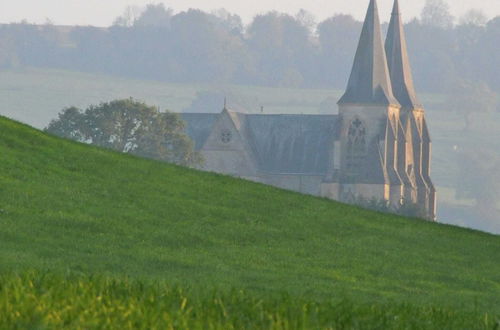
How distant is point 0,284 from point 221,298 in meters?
1.98

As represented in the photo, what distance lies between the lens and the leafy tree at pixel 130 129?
129500mm

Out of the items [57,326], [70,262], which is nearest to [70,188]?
[70,262]

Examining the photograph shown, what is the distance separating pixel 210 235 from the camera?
2580cm

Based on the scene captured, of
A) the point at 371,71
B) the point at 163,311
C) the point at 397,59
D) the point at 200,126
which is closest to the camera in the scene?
the point at 163,311

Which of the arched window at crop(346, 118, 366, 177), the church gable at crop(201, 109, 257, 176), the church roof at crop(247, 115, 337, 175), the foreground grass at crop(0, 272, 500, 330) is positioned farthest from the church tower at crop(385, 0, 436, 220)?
the foreground grass at crop(0, 272, 500, 330)

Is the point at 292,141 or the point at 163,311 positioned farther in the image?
the point at 292,141

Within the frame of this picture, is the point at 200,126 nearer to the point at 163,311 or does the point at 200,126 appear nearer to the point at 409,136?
the point at 409,136

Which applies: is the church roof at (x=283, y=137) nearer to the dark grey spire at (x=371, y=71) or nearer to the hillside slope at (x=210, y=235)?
the dark grey spire at (x=371, y=71)

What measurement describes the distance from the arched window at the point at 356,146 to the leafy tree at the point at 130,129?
126 feet

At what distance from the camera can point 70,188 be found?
28203 millimetres

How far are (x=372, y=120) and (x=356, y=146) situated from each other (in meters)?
4.52

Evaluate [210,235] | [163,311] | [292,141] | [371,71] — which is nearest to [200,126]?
[292,141]

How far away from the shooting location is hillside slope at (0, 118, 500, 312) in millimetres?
21609

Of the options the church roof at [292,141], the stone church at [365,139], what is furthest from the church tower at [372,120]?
the church roof at [292,141]
